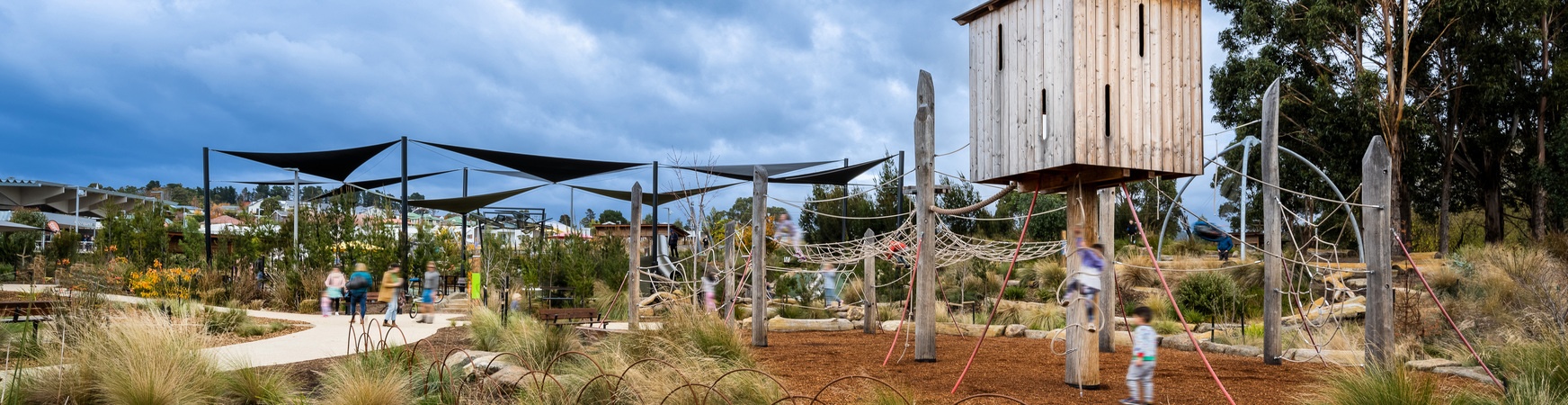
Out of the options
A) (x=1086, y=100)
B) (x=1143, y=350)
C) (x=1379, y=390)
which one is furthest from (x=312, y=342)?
(x=1379, y=390)

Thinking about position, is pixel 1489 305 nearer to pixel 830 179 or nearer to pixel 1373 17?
pixel 830 179

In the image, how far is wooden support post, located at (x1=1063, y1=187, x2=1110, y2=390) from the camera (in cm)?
646

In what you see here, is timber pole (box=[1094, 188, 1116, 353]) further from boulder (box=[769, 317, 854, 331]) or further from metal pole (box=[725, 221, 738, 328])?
boulder (box=[769, 317, 854, 331])

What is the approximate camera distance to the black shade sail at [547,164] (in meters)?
16.2

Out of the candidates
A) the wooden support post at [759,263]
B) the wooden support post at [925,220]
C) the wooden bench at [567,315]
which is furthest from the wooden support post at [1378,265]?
the wooden bench at [567,315]

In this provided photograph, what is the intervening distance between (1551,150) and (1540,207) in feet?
5.10

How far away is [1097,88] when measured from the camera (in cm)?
605

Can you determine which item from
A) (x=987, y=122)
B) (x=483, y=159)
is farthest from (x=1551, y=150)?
(x=483, y=159)

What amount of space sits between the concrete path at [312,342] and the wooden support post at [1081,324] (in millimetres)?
4453

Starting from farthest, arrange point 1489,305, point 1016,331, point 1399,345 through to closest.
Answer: point 1016,331 → point 1489,305 → point 1399,345

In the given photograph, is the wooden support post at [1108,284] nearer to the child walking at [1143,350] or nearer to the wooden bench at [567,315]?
the child walking at [1143,350]

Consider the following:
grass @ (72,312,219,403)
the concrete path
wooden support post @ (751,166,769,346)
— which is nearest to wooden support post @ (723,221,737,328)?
wooden support post @ (751,166,769,346)

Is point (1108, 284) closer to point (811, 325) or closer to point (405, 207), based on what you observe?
point (811, 325)

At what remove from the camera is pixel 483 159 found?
16641 mm
